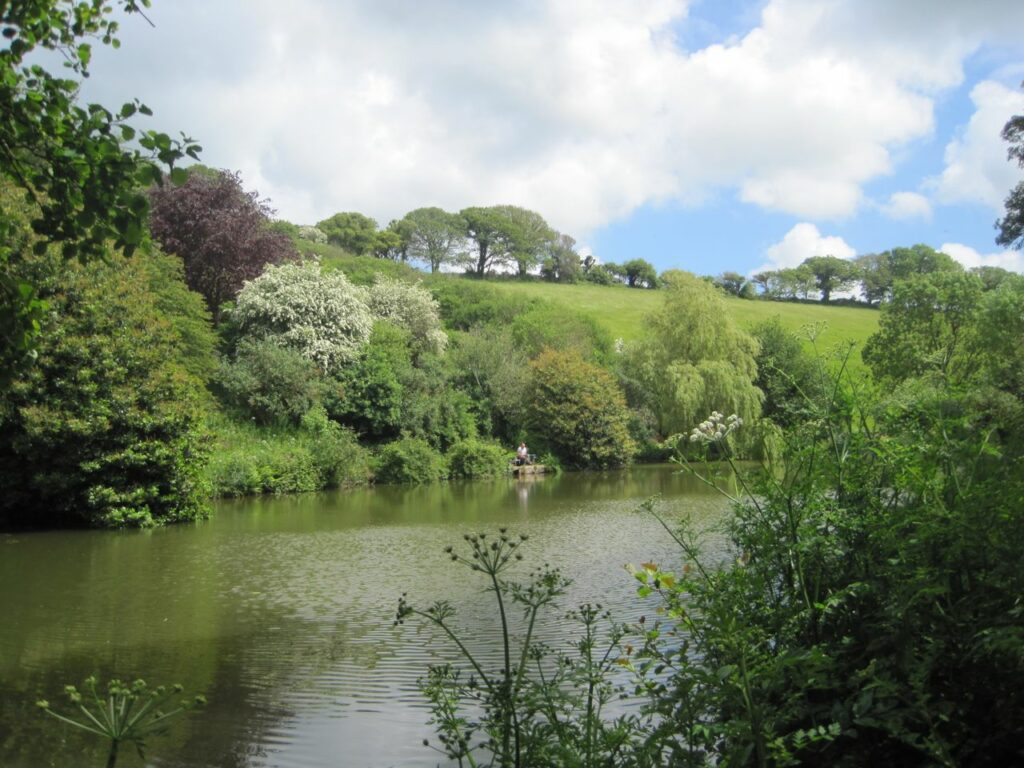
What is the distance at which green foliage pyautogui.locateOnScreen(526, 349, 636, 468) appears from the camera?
34.8 meters

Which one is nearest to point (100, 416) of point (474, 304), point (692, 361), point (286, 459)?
point (286, 459)

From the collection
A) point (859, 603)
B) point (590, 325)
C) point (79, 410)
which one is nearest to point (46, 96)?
point (859, 603)

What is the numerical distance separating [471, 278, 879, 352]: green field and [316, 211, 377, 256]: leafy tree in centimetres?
1262

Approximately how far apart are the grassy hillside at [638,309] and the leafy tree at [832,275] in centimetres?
Result: 437

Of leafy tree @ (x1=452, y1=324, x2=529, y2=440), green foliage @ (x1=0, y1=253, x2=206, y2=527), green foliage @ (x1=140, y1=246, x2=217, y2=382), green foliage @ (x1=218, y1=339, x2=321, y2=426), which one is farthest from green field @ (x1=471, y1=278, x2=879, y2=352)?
green foliage @ (x1=0, y1=253, x2=206, y2=527)

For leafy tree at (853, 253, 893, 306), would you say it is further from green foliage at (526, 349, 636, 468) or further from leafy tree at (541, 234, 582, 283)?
green foliage at (526, 349, 636, 468)

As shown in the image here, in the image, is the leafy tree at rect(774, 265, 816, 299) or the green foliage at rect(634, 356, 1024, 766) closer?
the green foliage at rect(634, 356, 1024, 766)

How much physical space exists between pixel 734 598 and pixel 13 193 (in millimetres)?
15939

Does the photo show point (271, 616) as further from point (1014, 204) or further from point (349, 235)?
point (349, 235)

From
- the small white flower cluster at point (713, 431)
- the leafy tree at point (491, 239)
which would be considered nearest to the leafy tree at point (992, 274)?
the leafy tree at point (491, 239)

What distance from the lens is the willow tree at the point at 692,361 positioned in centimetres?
3444

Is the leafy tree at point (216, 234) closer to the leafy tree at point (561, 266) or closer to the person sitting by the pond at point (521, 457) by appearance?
the person sitting by the pond at point (521, 457)

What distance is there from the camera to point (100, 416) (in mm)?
15867

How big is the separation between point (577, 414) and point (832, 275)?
47.5 meters
